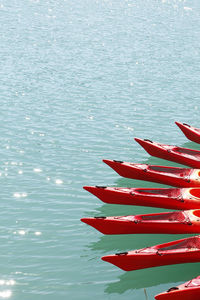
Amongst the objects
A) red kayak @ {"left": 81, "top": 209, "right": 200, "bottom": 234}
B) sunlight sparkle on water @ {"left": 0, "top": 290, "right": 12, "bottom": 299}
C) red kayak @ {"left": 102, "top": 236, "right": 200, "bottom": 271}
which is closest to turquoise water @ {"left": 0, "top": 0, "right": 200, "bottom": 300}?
sunlight sparkle on water @ {"left": 0, "top": 290, "right": 12, "bottom": 299}

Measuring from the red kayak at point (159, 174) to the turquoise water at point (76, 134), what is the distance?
673 mm

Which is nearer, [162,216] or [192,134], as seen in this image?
[162,216]

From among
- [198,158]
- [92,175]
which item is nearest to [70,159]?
[92,175]

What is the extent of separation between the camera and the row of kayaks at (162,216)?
10375mm

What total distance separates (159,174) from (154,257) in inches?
161

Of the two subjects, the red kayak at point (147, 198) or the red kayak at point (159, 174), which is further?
the red kayak at point (159, 174)

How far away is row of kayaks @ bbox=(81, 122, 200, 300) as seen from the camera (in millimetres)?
10375

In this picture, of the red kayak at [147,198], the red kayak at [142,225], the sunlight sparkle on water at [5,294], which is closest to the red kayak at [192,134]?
the red kayak at [147,198]

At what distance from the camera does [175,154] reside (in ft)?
51.3

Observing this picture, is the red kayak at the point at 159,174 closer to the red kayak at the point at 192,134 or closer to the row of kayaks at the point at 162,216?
the row of kayaks at the point at 162,216

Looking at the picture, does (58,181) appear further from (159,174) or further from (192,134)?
(192,134)

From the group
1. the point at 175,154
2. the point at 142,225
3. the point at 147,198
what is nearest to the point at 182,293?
the point at 142,225

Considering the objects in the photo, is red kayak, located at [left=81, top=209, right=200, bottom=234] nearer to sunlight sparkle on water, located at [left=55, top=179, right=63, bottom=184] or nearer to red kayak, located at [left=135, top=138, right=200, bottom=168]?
sunlight sparkle on water, located at [left=55, top=179, right=63, bottom=184]

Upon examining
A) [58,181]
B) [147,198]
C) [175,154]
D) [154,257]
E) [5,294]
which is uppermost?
[175,154]
